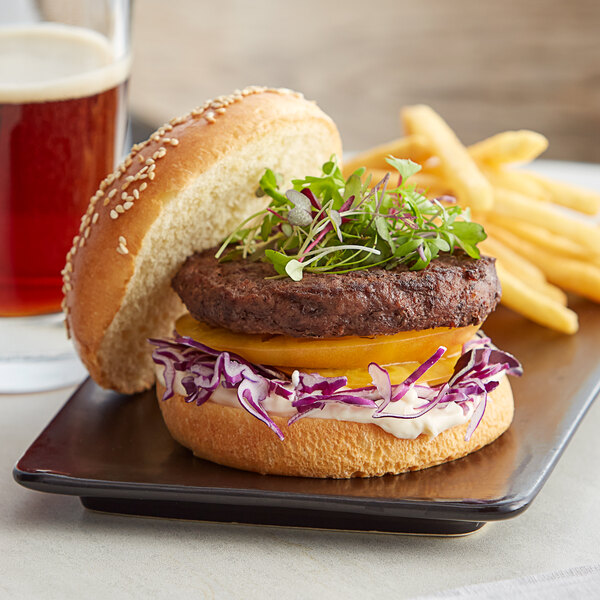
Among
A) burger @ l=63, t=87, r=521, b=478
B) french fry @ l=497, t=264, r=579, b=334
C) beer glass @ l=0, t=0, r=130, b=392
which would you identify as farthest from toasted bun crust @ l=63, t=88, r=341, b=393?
french fry @ l=497, t=264, r=579, b=334

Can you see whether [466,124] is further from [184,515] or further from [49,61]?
[184,515]

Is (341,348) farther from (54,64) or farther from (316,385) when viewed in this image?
(54,64)

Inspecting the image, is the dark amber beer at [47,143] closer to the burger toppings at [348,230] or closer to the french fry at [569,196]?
the burger toppings at [348,230]

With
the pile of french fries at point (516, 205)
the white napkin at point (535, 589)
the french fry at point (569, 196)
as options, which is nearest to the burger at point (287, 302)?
the white napkin at point (535, 589)

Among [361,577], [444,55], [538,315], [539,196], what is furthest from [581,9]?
[361,577]

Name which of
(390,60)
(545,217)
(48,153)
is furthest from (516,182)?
(390,60)

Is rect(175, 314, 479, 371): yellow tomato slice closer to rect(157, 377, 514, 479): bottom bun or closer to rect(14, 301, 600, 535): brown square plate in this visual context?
rect(157, 377, 514, 479): bottom bun

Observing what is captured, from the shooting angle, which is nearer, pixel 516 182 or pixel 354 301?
pixel 354 301
